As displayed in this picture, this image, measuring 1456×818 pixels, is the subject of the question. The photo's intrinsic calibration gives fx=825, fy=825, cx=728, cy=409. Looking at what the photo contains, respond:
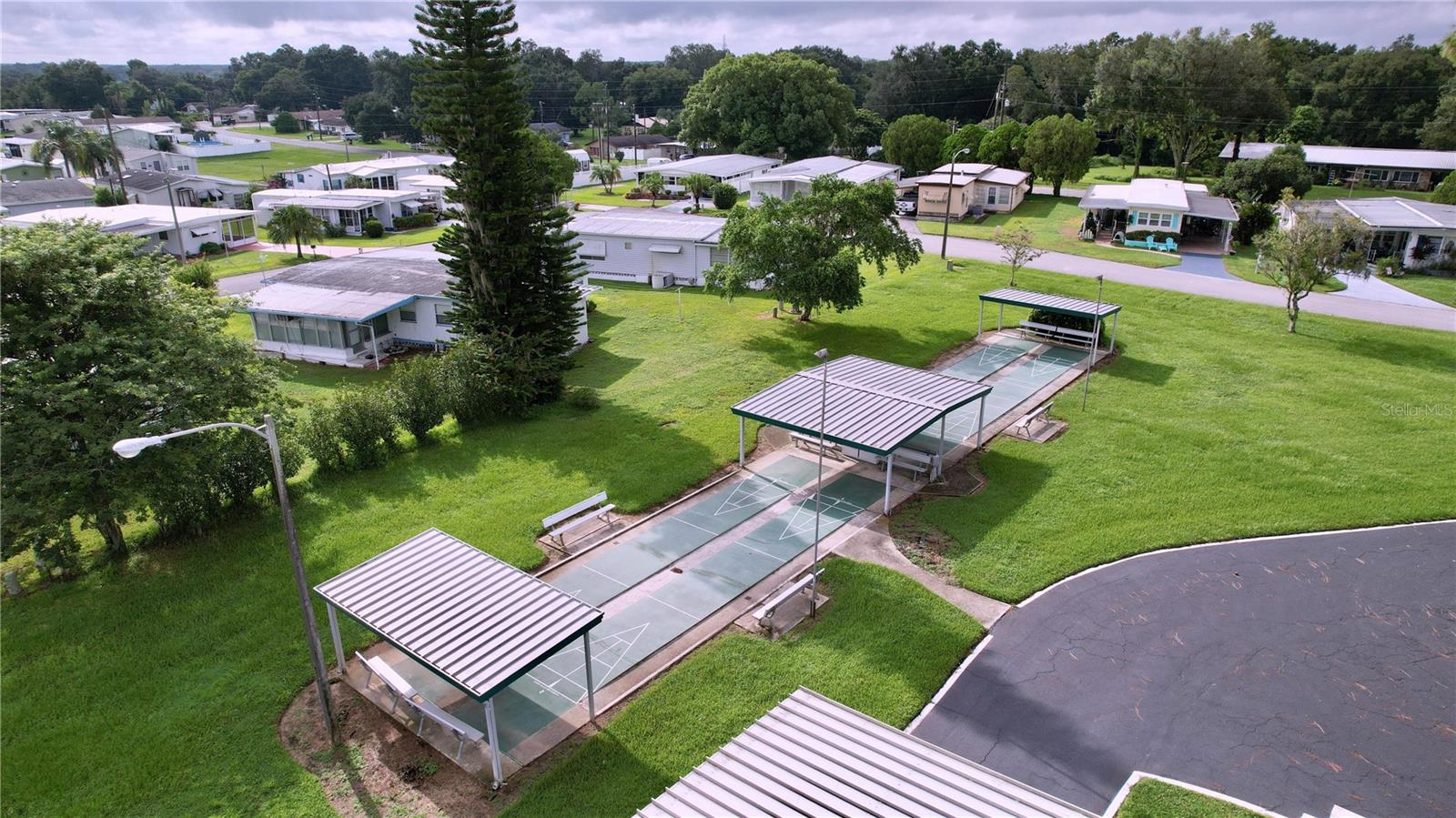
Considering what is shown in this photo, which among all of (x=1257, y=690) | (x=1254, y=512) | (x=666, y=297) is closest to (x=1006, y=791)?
(x=1257, y=690)

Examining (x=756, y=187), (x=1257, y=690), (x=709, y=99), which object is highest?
(x=709, y=99)

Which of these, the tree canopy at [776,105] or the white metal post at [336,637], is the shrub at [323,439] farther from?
the tree canopy at [776,105]

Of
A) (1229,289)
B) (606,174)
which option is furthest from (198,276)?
(1229,289)

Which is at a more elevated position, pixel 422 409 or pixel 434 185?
pixel 434 185

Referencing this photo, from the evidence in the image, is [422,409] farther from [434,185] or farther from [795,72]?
[795,72]

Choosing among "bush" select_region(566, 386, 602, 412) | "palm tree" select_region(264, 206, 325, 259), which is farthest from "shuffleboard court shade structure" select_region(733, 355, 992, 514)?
"palm tree" select_region(264, 206, 325, 259)

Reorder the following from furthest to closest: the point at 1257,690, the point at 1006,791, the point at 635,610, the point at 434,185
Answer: the point at 434,185 → the point at 635,610 → the point at 1257,690 → the point at 1006,791

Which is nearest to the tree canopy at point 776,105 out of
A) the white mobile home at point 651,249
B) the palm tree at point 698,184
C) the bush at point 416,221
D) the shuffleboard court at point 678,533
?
the palm tree at point 698,184
